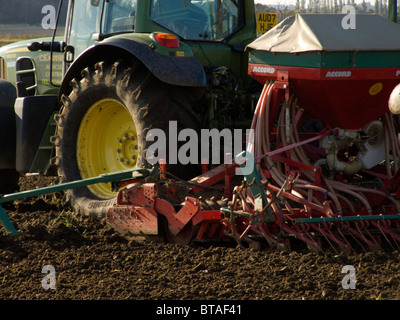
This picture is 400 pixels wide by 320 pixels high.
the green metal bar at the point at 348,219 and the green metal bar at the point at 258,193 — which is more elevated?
the green metal bar at the point at 258,193

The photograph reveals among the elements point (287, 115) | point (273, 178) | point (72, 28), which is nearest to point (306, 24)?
point (287, 115)

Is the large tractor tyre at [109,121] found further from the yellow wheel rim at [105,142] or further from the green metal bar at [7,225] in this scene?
the green metal bar at [7,225]

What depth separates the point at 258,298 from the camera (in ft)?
11.1

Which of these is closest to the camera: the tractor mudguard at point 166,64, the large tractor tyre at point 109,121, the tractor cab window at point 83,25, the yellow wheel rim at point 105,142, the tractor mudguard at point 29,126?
the tractor mudguard at point 166,64

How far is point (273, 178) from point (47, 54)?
3100mm

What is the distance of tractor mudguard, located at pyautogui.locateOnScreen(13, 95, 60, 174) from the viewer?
18.8 ft

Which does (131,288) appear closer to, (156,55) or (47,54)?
(156,55)

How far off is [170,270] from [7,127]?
2767 millimetres

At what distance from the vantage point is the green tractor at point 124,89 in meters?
4.72

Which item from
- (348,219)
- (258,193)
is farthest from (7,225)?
(348,219)

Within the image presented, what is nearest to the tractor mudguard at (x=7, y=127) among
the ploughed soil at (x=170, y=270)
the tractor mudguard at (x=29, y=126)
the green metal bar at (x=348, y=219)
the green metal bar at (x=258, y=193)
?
the tractor mudguard at (x=29, y=126)

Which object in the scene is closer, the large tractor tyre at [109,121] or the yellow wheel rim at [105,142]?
the large tractor tyre at [109,121]

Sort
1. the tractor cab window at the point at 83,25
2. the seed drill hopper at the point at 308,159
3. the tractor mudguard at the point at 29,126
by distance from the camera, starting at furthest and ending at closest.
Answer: the tractor mudguard at the point at 29,126, the tractor cab window at the point at 83,25, the seed drill hopper at the point at 308,159

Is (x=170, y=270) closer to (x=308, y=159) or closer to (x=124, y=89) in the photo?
(x=308, y=159)
